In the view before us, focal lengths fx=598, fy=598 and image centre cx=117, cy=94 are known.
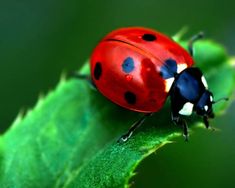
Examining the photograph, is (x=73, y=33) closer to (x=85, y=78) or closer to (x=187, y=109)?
(x=85, y=78)

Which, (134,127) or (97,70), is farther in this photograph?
(97,70)

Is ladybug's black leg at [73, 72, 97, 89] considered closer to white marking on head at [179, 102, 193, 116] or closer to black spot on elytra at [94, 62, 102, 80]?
black spot on elytra at [94, 62, 102, 80]

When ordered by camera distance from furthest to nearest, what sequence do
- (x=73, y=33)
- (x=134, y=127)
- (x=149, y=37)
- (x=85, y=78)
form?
(x=73, y=33) → (x=85, y=78) → (x=149, y=37) → (x=134, y=127)

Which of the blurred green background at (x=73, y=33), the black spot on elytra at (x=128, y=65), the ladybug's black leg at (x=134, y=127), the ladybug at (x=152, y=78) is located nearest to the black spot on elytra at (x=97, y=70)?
the ladybug at (x=152, y=78)

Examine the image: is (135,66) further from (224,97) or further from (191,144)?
(191,144)

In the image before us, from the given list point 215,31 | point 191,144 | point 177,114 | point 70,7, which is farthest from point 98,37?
point 177,114

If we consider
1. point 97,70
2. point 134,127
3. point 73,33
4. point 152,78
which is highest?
point 97,70

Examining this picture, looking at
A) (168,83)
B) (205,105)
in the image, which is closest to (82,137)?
(168,83)

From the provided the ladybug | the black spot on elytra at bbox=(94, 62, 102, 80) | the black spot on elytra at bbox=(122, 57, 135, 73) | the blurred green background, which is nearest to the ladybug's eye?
the ladybug
